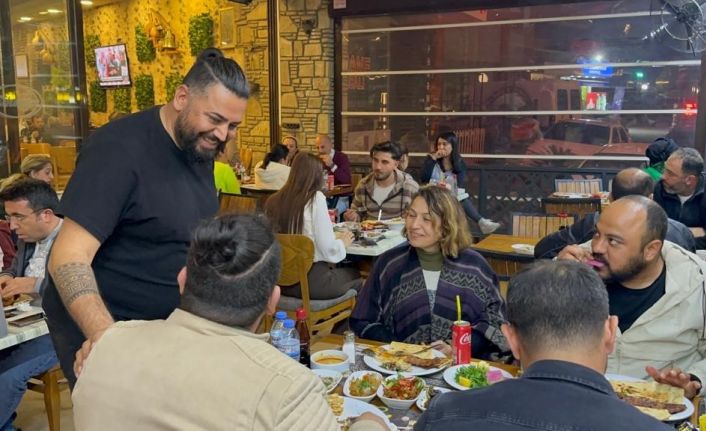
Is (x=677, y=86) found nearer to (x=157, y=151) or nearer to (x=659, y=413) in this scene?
(x=659, y=413)

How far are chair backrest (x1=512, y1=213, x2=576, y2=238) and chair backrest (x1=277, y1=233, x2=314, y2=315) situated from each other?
74.8 inches

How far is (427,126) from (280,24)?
9.70ft

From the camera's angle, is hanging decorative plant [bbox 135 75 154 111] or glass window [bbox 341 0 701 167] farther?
hanging decorative plant [bbox 135 75 154 111]

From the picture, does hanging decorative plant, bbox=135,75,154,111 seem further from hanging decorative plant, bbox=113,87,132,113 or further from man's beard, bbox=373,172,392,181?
man's beard, bbox=373,172,392,181

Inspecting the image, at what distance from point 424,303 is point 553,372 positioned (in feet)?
5.30

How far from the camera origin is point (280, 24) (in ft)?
32.7

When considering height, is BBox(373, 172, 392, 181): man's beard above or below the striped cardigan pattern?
above

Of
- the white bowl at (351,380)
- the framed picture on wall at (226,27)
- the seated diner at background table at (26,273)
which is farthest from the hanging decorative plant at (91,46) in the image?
the white bowl at (351,380)

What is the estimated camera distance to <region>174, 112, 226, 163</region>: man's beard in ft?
6.82

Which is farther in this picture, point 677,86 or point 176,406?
point 677,86

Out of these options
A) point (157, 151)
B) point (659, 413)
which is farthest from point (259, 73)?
point (659, 413)

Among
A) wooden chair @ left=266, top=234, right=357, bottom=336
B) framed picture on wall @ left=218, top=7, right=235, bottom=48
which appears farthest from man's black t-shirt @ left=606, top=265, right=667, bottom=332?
framed picture on wall @ left=218, top=7, right=235, bottom=48

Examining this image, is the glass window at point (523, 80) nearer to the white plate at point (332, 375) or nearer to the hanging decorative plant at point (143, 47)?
the hanging decorative plant at point (143, 47)

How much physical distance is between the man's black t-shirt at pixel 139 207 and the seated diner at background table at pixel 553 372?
3.73 ft
